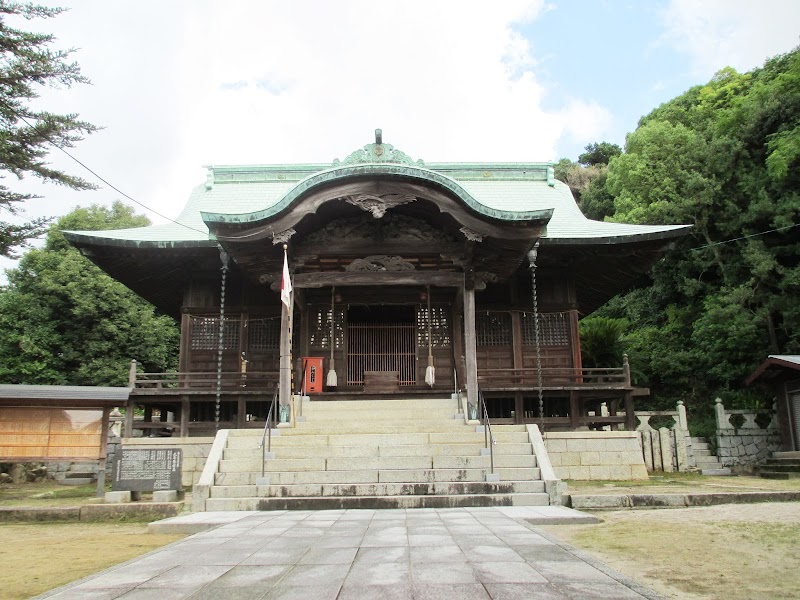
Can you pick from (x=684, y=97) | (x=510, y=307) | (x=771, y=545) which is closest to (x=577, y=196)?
(x=684, y=97)

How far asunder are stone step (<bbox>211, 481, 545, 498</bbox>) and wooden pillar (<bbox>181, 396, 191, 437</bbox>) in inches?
230

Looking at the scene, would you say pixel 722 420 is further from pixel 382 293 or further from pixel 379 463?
pixel 379 463

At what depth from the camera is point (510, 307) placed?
1591cm

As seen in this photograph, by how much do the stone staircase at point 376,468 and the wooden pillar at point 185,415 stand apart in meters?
3.80

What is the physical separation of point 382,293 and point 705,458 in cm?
1263

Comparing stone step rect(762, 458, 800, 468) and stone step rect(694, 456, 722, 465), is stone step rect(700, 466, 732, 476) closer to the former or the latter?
stone step rect(694, 456, 722, 465)

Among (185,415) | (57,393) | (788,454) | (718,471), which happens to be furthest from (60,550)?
(788,454)

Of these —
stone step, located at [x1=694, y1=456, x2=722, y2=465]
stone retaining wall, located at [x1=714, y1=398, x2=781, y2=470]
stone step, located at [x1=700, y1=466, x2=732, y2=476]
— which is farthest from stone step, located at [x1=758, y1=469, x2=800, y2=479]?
stone retaining wall, located at [x1=714, y1=398, x2=781, y2=470]

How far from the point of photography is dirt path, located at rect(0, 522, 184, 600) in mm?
5062

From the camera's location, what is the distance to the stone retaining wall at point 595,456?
1280 cm

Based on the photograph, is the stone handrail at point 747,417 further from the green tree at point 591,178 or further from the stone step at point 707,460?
the green tree at point 591,178

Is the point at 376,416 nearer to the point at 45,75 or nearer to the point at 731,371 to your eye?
the point at 45,75

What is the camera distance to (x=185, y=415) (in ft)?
47.8

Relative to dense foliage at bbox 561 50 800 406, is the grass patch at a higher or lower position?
lower
